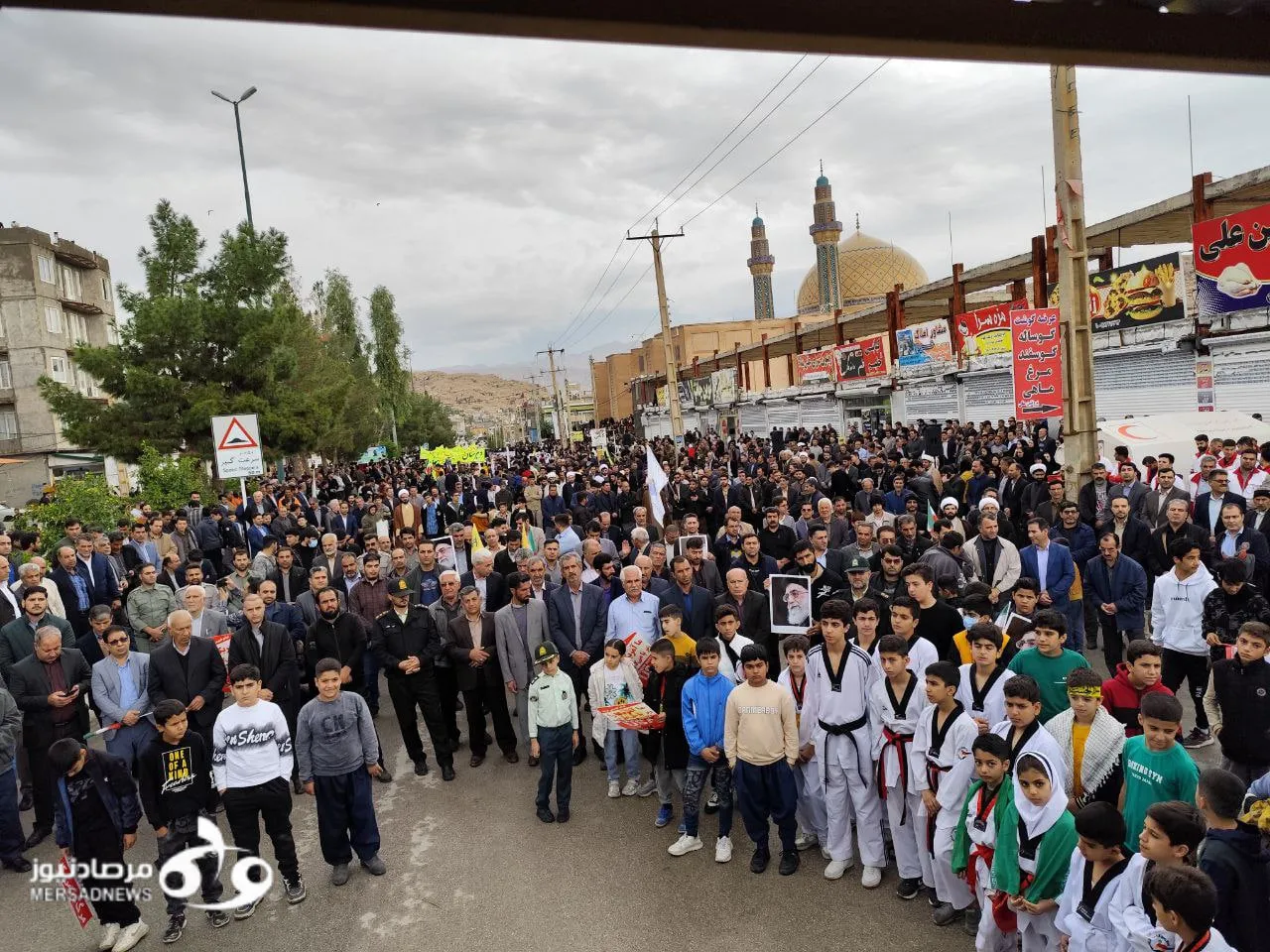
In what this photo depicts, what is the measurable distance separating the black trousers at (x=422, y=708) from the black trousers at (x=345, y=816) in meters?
1.57

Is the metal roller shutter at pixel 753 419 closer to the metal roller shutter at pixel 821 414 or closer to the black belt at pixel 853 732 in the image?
the metal roller shutter at pixel 821 414

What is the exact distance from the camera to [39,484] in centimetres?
3725

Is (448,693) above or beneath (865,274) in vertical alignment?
beneath

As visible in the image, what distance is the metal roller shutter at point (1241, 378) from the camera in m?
14.1

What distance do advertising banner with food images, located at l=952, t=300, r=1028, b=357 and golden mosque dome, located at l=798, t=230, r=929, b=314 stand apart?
5021 cm

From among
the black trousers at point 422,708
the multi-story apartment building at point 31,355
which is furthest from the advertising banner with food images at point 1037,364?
the multi-story apartment building at point 31,355

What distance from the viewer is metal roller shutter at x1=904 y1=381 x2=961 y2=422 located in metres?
23.5

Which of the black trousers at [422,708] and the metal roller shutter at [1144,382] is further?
the metal roller shutter at [1144,382]

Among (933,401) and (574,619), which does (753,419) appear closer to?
(933,401)

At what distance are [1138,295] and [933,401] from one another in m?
8.11

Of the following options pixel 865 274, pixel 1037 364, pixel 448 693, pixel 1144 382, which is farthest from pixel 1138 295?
pixel 865 274

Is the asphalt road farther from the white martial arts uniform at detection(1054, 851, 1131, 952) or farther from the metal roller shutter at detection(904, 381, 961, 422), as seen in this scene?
the metal roller shutter at detection(904, 381, 961, 422)

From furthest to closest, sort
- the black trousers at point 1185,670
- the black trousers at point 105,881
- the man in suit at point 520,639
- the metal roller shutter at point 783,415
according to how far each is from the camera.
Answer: the metal roller shutter at point 783,415, the man in suit at point 520,639, the black trousers at point 1185,670, the black trousers at point 105,881

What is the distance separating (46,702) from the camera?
634 cm
